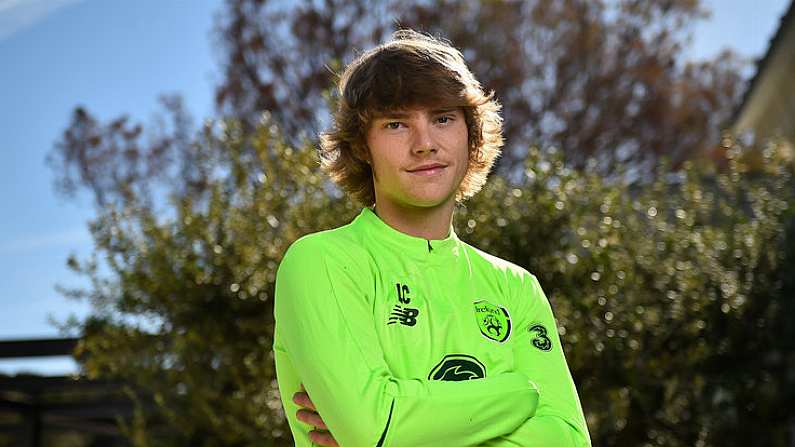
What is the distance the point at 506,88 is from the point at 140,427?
1413 cm

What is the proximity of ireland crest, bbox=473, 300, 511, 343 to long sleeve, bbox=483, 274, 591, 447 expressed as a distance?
52 millimetres

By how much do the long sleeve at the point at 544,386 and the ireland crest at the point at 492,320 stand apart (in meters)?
0.05

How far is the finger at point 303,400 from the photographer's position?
224cm

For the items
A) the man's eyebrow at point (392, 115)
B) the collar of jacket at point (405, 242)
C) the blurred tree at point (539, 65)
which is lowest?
the collar of jacket at point (405, 242)

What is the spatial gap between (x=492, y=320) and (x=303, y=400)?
0.45 meters

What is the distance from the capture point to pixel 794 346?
6148mm

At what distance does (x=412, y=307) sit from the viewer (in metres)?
2.23

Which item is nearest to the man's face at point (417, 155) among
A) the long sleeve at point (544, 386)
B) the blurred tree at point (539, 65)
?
the long sleeve at point (544, 386)

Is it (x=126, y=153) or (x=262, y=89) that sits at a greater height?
(x=262, y=89)

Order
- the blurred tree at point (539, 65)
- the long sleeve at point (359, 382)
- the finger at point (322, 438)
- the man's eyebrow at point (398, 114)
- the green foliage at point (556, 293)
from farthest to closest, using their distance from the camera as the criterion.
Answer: the blurred tree at point (539, 65), the green foliage at point (556, 293), the man's eyebrow at point (398, 114), the finger at point (322, 438), the long sleeve at point (359, 382)

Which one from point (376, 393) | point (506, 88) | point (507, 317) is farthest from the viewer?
point (506, 88)

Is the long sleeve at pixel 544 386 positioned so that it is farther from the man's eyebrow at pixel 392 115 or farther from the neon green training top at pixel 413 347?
the man's eyebrow at pixel 392 115

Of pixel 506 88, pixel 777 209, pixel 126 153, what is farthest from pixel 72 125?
pixel 777 209

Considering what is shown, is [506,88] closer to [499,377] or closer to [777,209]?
[777,209]
